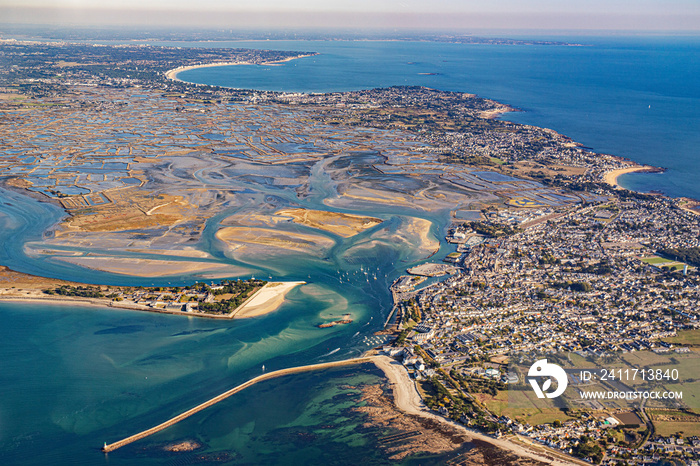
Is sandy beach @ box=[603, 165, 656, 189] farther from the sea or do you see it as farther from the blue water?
the sea

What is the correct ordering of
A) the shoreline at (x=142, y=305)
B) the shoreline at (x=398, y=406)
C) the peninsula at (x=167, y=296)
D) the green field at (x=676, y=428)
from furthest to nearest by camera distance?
the peninsula at (x=167, y=296) → the shoreline at (x=142, y=305) → the green field at (x=676, y=428) → the shoreline at (x=398, y=406)

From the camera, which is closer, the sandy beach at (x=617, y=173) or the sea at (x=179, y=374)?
the sea at (x=179, y=374)

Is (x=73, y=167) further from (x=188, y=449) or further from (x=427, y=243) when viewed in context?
(x=188, y=449)

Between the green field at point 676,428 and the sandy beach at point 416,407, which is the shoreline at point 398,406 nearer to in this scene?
the sandy beach at point 416,407

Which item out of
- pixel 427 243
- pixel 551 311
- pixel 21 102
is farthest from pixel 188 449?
pixel 21 102

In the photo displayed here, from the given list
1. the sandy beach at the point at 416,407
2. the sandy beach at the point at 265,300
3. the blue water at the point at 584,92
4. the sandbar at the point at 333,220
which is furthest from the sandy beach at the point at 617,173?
the sandy beach at the point at 416,407

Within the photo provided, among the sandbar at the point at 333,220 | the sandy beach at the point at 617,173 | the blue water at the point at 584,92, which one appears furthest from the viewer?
the blue water at the point at 584,92
